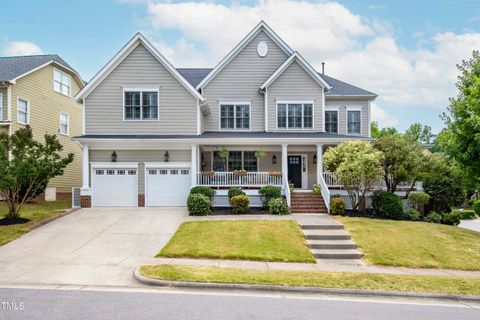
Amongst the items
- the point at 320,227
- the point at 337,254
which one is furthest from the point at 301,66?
the point at 337,254

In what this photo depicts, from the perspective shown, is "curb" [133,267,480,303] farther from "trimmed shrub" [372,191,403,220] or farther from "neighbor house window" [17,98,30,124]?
"neighbor house window" [17,98,30,124]

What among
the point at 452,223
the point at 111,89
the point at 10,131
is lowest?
the point at 452,223

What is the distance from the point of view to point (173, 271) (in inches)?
381

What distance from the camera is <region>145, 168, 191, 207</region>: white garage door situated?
68.0 feet

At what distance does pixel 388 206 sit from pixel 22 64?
82.3 ft

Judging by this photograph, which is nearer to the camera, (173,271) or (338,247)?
(173,271)

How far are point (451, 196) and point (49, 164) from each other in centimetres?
2089

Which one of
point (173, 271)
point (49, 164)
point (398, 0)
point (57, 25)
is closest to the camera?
point (173, 271)

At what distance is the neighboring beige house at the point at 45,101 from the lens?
934 inches

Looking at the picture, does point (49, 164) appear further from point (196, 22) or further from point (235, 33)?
point (235, 33)

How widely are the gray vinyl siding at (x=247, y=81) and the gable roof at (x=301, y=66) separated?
99 centimetres

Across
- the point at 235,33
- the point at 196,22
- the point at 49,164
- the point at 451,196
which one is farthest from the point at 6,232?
the point at 451,196

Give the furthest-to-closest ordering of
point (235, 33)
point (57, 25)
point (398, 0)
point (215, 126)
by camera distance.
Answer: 1. point (235, 33)
2. point (215, 126)
3. point (57, 25)
4. point (398, 0)

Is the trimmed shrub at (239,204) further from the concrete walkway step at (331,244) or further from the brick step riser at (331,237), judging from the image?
the concrete walkway step at (331,244)
